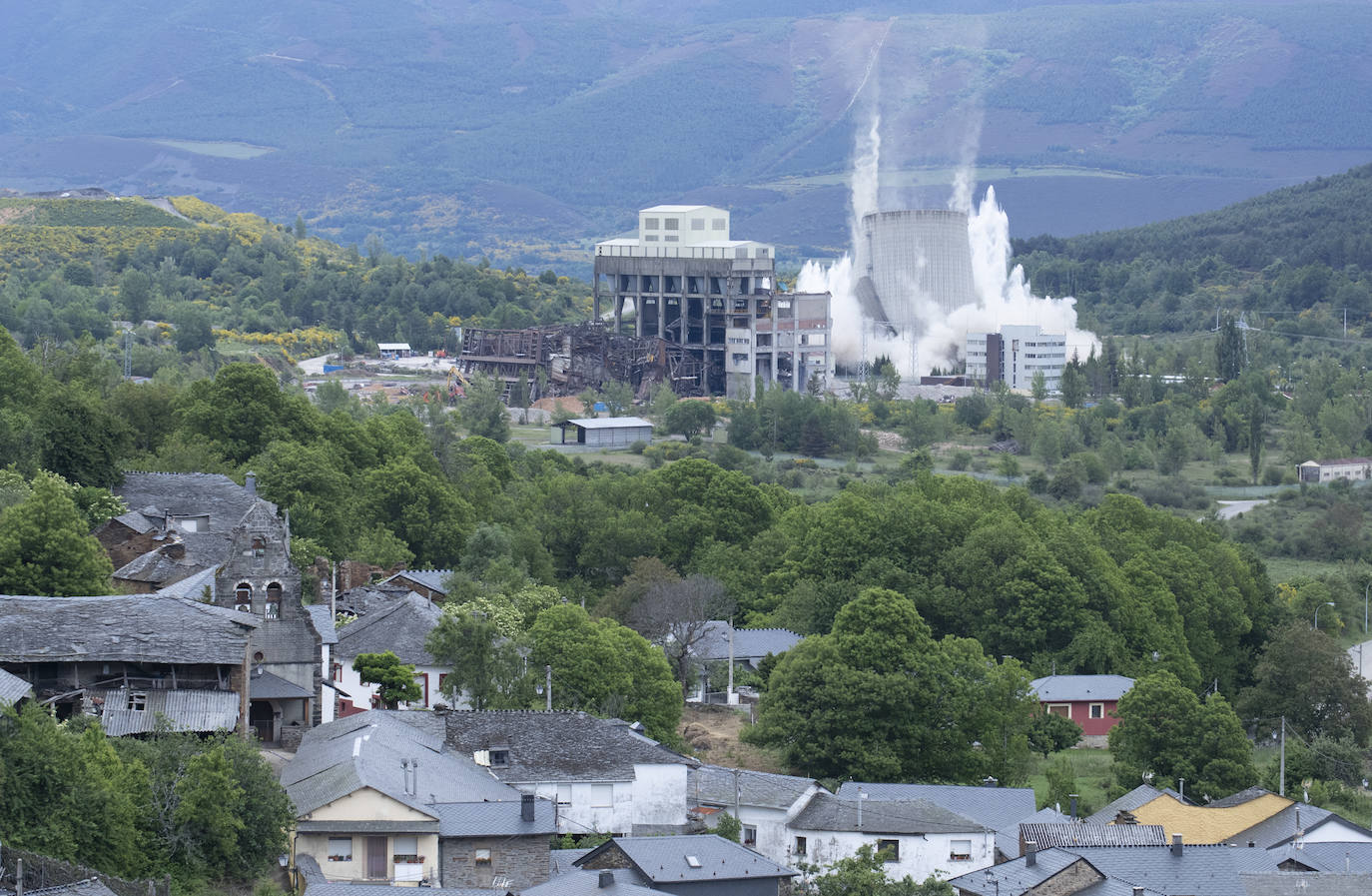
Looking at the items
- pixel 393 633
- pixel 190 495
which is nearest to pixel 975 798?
pixel 393 633

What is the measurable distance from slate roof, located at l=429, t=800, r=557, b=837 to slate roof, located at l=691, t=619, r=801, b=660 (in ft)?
88.3

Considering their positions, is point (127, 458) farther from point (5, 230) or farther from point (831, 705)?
point (5, 230)

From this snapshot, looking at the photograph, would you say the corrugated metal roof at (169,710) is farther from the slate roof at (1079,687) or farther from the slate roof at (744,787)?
the slate roof at (1079,687)

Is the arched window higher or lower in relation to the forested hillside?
lower

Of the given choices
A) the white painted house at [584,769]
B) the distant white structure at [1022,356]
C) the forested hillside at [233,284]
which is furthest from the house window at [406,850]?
the distant white structure at [1022,356]

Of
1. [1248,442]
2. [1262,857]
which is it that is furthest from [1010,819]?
[1248,442]

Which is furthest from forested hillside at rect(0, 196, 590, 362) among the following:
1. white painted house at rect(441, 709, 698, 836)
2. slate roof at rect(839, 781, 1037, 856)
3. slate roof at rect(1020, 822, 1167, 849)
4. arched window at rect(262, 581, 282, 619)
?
slate roof at rect(1020, 822, 1167, 849)

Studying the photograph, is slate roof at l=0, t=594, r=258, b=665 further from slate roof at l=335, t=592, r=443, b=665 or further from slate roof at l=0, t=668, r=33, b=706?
slate roof at l=335, t=592, r=443, b=665

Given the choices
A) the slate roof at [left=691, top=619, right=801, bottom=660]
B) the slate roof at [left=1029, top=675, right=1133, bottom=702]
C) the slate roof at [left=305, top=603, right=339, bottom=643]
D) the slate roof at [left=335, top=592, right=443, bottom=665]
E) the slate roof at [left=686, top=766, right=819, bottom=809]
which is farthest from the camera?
the slate roof at [left=691, top=619, right=801, bottom=660]

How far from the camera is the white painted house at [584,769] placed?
48125 millimetres

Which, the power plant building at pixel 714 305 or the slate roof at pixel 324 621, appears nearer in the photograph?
the slate roof at pixel 324 621

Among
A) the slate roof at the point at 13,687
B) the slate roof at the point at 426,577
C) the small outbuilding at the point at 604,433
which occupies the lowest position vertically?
the slate roof at the point at 426,577

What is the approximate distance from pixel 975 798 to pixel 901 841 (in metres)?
5.10

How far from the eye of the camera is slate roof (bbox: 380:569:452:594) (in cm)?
6825
